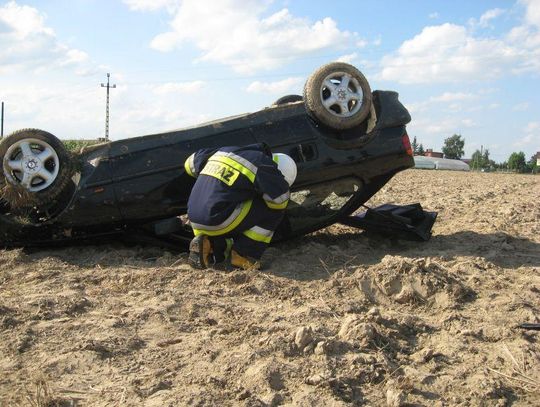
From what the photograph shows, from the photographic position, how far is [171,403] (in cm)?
257

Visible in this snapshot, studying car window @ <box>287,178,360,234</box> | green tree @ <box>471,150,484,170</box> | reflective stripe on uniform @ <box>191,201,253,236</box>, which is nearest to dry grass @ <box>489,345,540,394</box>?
reflective stripe on uniform @ <box>191,201,253,236</box>

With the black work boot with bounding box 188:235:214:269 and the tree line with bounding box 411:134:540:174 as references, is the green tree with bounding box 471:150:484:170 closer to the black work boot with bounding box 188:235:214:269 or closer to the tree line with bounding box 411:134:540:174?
the tree line with bounding box 411:134:540:174

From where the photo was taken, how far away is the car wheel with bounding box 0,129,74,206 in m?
5.15

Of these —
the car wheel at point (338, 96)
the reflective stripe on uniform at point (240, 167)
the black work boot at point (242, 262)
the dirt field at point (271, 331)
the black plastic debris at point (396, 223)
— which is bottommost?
the dirt field at point (271, 331)

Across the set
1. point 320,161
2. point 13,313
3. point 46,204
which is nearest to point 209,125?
point 320,161

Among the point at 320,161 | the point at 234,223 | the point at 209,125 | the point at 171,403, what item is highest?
the point at 209,125

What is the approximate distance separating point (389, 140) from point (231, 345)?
3206 mm

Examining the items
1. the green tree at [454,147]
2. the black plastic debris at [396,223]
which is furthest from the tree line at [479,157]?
the black plastic debris at [396,223]

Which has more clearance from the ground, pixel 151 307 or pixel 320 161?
pixel 320 161

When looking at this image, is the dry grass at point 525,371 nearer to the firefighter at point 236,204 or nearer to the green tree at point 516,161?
the firefighter at point 236,204

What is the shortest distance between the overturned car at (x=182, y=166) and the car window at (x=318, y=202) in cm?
1

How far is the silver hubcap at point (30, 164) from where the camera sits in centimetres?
516

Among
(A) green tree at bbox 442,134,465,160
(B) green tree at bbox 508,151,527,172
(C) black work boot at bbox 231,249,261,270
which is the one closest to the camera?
(C) black work boot at bbox 231,249,261,270

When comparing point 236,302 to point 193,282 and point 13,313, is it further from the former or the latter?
point 13,313
